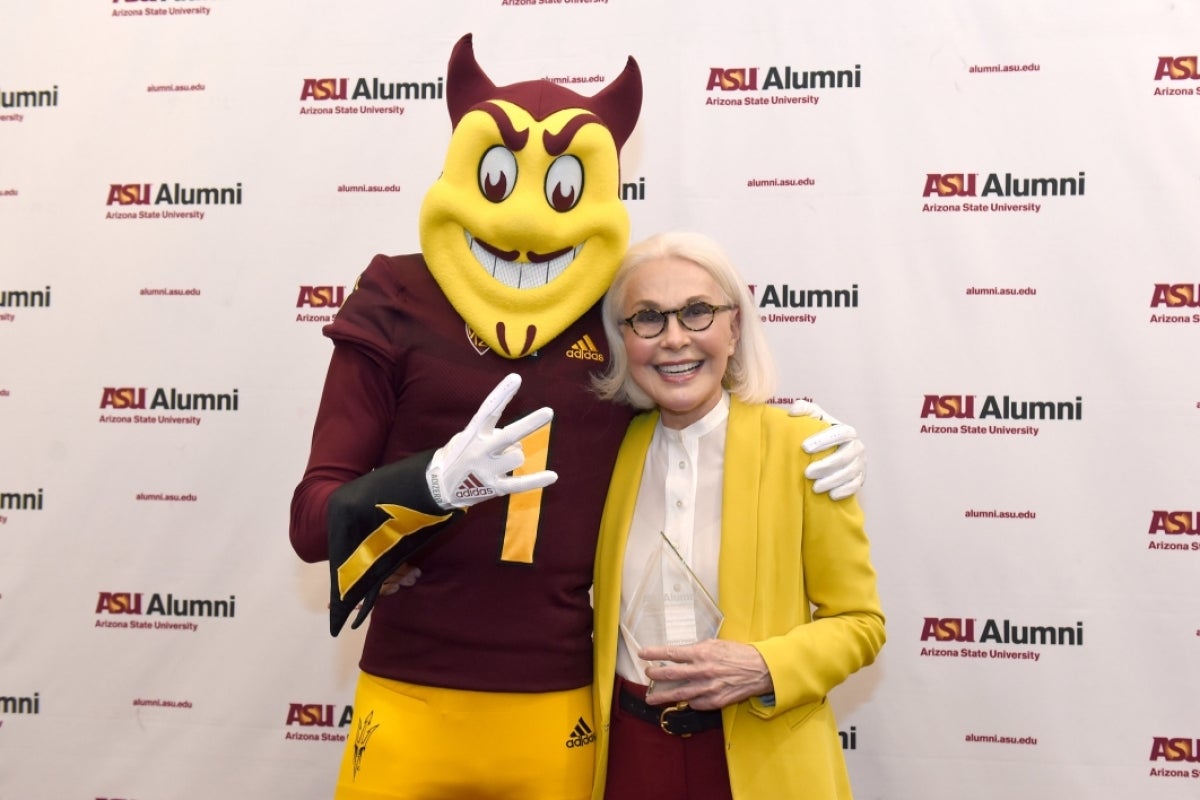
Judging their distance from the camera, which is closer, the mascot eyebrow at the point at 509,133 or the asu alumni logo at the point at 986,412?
the mascot eyebrow at the point at 509,133

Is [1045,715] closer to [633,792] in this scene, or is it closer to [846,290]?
[846,290]

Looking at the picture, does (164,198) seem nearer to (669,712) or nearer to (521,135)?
(521,135)

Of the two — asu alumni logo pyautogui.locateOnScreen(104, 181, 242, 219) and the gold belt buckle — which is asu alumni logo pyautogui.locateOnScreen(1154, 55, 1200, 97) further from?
asu alumni logo pyautogui.locateOnScreen(104, 181, 242, 219)

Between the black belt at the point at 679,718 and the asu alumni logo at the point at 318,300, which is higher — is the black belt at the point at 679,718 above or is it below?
below

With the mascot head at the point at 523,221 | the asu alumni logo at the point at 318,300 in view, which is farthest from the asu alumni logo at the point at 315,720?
the mascot head at the point at 523,221

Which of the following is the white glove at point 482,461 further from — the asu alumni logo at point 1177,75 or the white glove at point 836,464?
the asu alumni logo at point 1177,75

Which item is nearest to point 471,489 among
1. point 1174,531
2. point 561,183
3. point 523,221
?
point 523,221

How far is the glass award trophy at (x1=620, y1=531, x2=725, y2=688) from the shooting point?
1422 millimetres

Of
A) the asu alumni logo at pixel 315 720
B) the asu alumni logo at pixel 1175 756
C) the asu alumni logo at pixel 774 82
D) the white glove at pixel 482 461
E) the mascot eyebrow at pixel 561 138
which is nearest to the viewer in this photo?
the white glove at pixel 482 461

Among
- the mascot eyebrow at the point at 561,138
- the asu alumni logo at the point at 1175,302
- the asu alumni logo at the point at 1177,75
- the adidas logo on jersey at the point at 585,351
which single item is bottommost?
the adidas logo on jersey at the point at 585,351

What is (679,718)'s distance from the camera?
1.45m

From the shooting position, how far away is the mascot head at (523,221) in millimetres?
1454

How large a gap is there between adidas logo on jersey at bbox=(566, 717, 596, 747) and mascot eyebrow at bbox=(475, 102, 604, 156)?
0.92 meters

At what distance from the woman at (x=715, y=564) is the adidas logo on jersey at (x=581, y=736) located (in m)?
0.04
